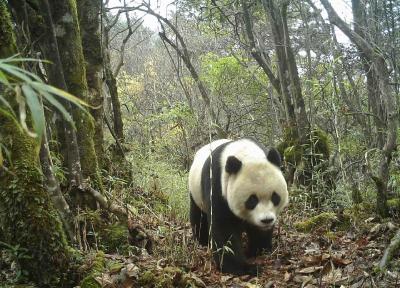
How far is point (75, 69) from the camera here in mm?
5730

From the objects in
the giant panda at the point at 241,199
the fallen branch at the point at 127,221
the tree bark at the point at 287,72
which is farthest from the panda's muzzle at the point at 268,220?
the tree bark at the point at 287,72

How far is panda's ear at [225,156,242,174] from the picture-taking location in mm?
5434

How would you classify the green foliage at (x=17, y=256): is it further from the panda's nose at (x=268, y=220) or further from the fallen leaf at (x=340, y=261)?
the fallen leaf at (x=340, y=261)

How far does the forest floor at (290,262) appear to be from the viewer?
13.0ft

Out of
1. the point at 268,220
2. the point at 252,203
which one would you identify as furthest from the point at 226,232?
the point at 268,220

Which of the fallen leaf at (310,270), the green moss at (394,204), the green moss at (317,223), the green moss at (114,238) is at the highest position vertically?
the green moss at (114,238)

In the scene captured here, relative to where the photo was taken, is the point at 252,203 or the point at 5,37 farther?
the point at 252,203

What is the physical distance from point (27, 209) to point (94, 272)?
0.72 meters

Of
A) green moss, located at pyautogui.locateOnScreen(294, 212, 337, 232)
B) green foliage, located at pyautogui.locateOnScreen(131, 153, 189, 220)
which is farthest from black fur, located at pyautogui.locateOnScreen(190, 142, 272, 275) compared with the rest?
green foliage, located at pyautogui.locateOnScreen(131, 153, 189, 220)

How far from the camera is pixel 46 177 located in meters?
4.12

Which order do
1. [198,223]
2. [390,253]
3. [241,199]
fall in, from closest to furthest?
1. [390,253]
2. [241,199]
3. [198,223]

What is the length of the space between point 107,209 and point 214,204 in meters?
1.23

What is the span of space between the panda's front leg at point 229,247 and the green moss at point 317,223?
1.32 metres

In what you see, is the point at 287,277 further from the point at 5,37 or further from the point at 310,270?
the point at 5,37
